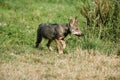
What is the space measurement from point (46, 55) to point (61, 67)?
1317mm

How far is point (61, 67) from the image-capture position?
10.3 meters

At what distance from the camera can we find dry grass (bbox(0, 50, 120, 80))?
9477mm

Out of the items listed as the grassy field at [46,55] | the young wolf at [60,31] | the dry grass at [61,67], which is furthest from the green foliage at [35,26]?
the dry grass at [61,67]

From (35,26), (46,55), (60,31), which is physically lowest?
(35,26)

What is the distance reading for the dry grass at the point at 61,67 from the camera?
9.48 meters

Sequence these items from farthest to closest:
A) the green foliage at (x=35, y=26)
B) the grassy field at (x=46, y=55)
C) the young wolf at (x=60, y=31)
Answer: the green foliage at (x=35, y=26)
the young wolf at (x=60, y=31)
the grassy field at (x=46, y=55)

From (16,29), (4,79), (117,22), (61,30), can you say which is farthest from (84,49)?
(4,79)

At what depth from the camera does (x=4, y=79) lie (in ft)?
29.7

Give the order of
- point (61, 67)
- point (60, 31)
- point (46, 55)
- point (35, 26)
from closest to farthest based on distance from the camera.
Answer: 1. point (61, 67)
2. point (46, 55)
3. point (60, 31)
4. point (35, 26)

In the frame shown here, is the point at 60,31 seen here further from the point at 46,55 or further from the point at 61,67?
the point at 61,67

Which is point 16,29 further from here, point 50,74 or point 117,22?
point 50,74

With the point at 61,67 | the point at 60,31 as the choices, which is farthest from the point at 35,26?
the point at 61,67

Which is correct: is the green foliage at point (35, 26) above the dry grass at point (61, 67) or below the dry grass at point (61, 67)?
below

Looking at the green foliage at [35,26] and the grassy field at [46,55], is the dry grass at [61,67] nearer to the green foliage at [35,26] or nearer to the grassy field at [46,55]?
the grassy field at [46,55]
